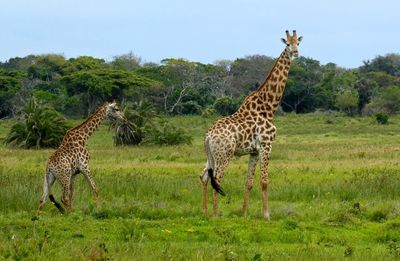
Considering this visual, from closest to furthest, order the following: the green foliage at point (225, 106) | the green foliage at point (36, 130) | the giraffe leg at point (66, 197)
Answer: the giraffe leg at point (66, 197)
the green foliage at point (36, 130)
the green foliage at point (225, 106)

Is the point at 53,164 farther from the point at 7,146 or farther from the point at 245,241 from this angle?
the point at 7,146

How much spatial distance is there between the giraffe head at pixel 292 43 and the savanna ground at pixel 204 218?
2.88 meters

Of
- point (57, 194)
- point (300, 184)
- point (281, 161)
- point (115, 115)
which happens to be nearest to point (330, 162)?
point (281, 161)

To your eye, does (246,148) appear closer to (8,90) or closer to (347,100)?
(8,90)

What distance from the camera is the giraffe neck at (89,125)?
1436 centimetres

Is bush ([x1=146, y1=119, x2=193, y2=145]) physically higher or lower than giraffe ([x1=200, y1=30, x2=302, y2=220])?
lower

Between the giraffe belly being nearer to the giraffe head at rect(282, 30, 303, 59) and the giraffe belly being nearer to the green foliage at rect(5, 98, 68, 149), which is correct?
the giraffe head at rect(282, 30, 303, 59)

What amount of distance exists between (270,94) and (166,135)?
65.5 feet

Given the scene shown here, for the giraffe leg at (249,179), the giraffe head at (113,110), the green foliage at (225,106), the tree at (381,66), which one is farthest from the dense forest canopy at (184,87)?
the giraffe leg at (249,179)

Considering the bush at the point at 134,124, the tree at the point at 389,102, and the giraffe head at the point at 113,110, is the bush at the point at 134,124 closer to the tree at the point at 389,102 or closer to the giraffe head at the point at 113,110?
the giraffe head at the point at 113,110

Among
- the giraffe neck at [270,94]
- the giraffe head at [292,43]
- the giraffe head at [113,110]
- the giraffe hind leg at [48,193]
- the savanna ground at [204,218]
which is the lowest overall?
the savanna ground at [204,218]

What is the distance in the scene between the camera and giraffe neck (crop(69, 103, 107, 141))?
14.4 meters

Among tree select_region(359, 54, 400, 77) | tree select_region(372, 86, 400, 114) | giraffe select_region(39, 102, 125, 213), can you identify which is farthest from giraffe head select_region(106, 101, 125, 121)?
tree select_region(359, 54, 400, 77)

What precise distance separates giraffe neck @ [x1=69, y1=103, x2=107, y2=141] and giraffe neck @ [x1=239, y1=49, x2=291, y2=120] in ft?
10.9
